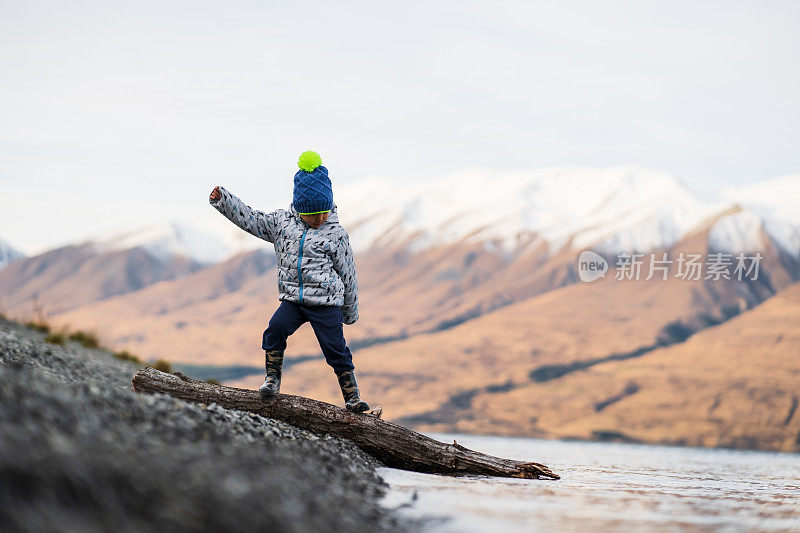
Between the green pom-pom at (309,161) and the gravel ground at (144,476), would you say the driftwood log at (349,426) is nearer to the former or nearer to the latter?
the gravel ground at (144,476)

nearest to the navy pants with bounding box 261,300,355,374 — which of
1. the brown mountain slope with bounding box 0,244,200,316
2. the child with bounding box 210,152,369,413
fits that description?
the child with bounding box 210,152,369,413

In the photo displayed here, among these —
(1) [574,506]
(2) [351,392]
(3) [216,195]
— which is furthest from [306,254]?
(1) [574,506]

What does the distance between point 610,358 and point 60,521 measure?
352 feet

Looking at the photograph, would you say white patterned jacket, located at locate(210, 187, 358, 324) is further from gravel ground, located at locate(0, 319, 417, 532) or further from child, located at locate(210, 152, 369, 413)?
gravel ground, located at locate(0, 319, 417, 532)

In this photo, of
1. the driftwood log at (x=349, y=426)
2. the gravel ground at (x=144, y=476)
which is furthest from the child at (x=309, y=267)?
the gravel ground at (x=144, y=476)

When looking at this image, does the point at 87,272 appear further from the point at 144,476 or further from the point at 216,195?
the point at 144,476

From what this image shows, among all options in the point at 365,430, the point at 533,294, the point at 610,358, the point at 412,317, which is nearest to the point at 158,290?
the point at 412,317

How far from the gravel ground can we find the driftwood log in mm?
2059

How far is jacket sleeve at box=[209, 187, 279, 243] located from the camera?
8617mm

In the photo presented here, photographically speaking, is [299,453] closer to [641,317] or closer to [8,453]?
[8,453]

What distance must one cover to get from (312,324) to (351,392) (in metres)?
0.94

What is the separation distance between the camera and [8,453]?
3592 mm

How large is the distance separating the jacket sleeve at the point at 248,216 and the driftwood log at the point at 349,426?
1763 millimetres

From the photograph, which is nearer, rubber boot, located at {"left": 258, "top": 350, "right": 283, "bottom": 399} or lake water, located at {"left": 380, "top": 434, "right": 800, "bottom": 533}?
lake water, located at {"left": 380, "top": 434, "right": 800, "bottom": 533}
